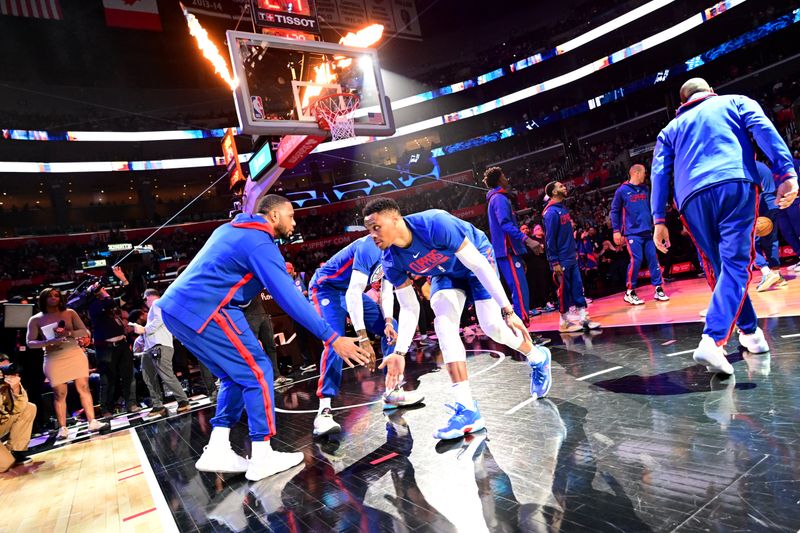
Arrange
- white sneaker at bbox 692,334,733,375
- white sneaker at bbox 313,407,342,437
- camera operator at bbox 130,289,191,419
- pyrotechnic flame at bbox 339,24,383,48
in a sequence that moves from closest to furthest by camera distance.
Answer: white sneaker at bbox 692,334,733,375 < white sneaker at bbox 313,407,342,437 < camera operator at bbox 130,289,191,419 < pyrotechnic flame at bbox 339,24,383,48

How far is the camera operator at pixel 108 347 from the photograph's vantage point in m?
6.79

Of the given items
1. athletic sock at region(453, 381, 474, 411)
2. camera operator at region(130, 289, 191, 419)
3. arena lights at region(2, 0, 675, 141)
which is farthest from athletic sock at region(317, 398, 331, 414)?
arena lights at region(2, 0, 675, 141)

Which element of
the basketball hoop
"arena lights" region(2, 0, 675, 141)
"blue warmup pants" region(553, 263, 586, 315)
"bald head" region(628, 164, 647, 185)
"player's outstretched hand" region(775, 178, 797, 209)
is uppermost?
"arena lights" region(2, 0, 675, 141)

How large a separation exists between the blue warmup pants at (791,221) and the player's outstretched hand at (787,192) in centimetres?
363

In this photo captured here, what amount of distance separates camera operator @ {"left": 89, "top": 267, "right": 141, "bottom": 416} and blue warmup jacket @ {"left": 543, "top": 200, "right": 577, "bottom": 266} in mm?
6059

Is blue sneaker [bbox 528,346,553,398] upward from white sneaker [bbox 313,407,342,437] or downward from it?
upward

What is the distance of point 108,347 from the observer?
6.81 m

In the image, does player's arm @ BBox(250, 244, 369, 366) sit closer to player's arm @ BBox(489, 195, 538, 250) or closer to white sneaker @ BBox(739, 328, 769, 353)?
white sneaker @ BBox(739, 328, 769, 353)

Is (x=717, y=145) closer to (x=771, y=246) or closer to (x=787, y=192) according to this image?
(x=787, y=192)

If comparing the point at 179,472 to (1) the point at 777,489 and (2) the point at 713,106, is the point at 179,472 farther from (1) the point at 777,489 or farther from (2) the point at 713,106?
(2) the point at 713,106

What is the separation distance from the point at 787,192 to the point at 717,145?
501 mm

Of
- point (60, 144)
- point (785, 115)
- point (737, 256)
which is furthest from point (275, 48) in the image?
point (60, 144)

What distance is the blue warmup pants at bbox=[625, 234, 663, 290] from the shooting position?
265 inches

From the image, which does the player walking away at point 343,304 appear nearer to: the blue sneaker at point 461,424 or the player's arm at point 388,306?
the player's arm at point 388,306
